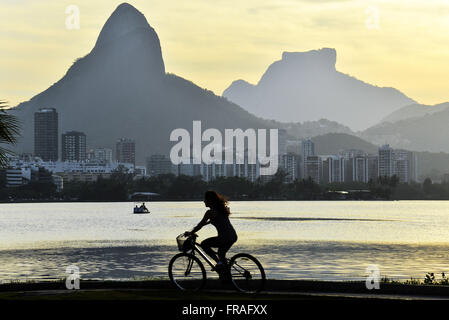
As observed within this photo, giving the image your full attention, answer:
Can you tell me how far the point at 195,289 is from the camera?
24.1 meters

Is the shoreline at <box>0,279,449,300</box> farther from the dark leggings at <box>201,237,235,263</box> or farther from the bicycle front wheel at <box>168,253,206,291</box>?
the dark leggings at <box>201,237,235,263</box>

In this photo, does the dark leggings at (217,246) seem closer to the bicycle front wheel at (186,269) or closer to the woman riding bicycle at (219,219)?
the woman riding bicycle at (219,219)

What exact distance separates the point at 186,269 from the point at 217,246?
5.38 feet

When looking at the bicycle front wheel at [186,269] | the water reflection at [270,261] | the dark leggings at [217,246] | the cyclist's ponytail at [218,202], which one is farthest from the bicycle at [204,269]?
the water reflection at [270,261]

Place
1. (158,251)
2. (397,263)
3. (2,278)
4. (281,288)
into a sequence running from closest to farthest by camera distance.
Result: (281,288) → (2,278) → (397,263) → (158,251)

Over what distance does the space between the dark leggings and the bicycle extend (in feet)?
0.75

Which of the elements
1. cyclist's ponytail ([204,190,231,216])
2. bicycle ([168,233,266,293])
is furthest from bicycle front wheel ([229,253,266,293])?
cyclist's ponytail ([204,190,231,216])

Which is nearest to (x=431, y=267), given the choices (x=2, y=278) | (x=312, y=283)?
(x=2, y=278)

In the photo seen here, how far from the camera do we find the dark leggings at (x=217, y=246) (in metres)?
23.1

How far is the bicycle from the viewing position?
76.3 feet

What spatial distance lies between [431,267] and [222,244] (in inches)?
1494

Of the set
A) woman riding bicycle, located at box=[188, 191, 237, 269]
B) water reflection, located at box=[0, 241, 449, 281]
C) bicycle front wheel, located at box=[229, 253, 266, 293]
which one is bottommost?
water reflection, located at box=[0, 241, 449, 281]
